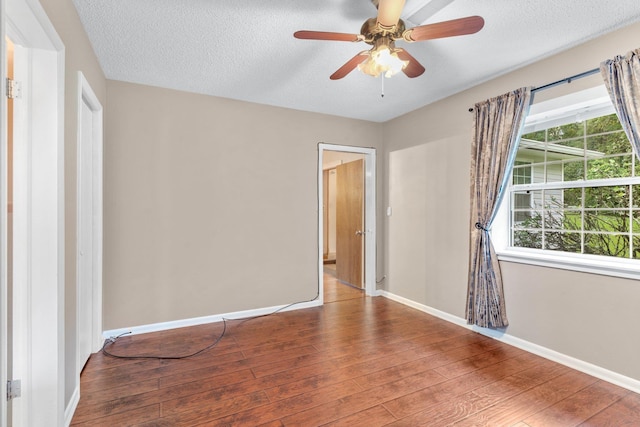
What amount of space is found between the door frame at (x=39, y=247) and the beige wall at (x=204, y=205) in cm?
154

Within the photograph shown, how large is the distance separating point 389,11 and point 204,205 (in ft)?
8.60

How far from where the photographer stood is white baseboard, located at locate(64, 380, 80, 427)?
1775 mm

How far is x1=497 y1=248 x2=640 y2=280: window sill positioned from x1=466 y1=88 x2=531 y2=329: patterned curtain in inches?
8.2

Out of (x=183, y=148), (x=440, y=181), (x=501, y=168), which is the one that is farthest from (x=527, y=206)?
(x=183, y=148)

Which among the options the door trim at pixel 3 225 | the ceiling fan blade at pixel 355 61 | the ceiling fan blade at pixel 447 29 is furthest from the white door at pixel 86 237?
the ceiling fan blade at pixel 447 29

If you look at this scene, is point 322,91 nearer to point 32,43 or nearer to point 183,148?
point 183,148

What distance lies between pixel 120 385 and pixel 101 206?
155 cm

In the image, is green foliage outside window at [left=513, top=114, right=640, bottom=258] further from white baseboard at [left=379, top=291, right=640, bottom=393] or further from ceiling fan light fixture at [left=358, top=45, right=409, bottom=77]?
ceiling fan light fixture at [left=358, top=45, right=409, bottom=77]

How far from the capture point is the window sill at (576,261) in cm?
220

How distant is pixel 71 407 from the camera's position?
6.13ft

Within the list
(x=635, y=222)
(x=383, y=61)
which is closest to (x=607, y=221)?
(x=635, y=222)

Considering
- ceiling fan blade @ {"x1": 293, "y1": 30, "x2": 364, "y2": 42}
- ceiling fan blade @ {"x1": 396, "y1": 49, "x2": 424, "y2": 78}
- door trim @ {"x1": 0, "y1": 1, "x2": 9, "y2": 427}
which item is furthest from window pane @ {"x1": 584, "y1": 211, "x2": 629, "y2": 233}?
door trim @ {"x1": 0, "y1": 1, "x2": 9, "y2": 427}

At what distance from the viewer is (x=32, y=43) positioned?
1522 mm

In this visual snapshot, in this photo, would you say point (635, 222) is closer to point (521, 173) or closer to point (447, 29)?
point (521, 173)
